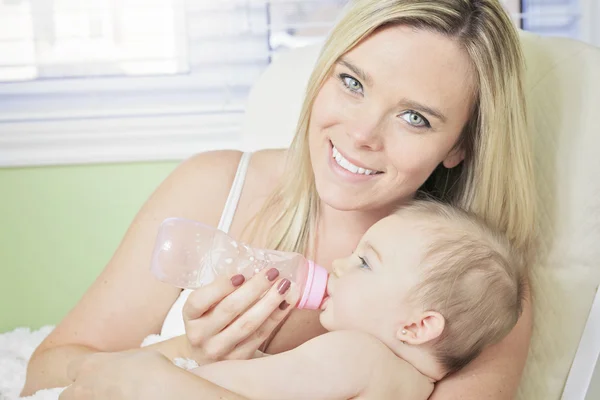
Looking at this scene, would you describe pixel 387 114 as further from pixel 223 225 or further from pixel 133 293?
pixel 133 293

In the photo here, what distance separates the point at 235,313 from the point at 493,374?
0.48 m

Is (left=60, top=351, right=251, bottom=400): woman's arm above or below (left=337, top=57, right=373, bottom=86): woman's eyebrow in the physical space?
below

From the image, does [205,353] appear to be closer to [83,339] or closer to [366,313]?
[366,313]

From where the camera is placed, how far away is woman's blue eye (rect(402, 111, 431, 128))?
1.41 metres

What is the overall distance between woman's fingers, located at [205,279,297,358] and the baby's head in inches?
3.5

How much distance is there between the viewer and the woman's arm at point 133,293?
61.4 inches

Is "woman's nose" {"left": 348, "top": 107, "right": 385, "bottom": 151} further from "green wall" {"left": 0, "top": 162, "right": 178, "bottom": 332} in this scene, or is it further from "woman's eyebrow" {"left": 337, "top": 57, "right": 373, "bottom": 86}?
"green wall" {"left": 0, "top": 162, "right": 178, "bottom": 332}

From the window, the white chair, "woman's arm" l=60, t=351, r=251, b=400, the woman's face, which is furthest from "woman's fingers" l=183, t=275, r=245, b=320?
the window

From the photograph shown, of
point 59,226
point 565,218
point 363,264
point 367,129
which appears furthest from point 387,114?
point 59,226

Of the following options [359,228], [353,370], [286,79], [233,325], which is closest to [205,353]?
[233,325]

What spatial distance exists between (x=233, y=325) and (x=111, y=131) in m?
1.41

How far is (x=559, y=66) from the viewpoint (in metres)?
1.72

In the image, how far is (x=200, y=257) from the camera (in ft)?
4.59

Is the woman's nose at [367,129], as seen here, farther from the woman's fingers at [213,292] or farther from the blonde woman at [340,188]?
the woman's fingers at [213,292]
